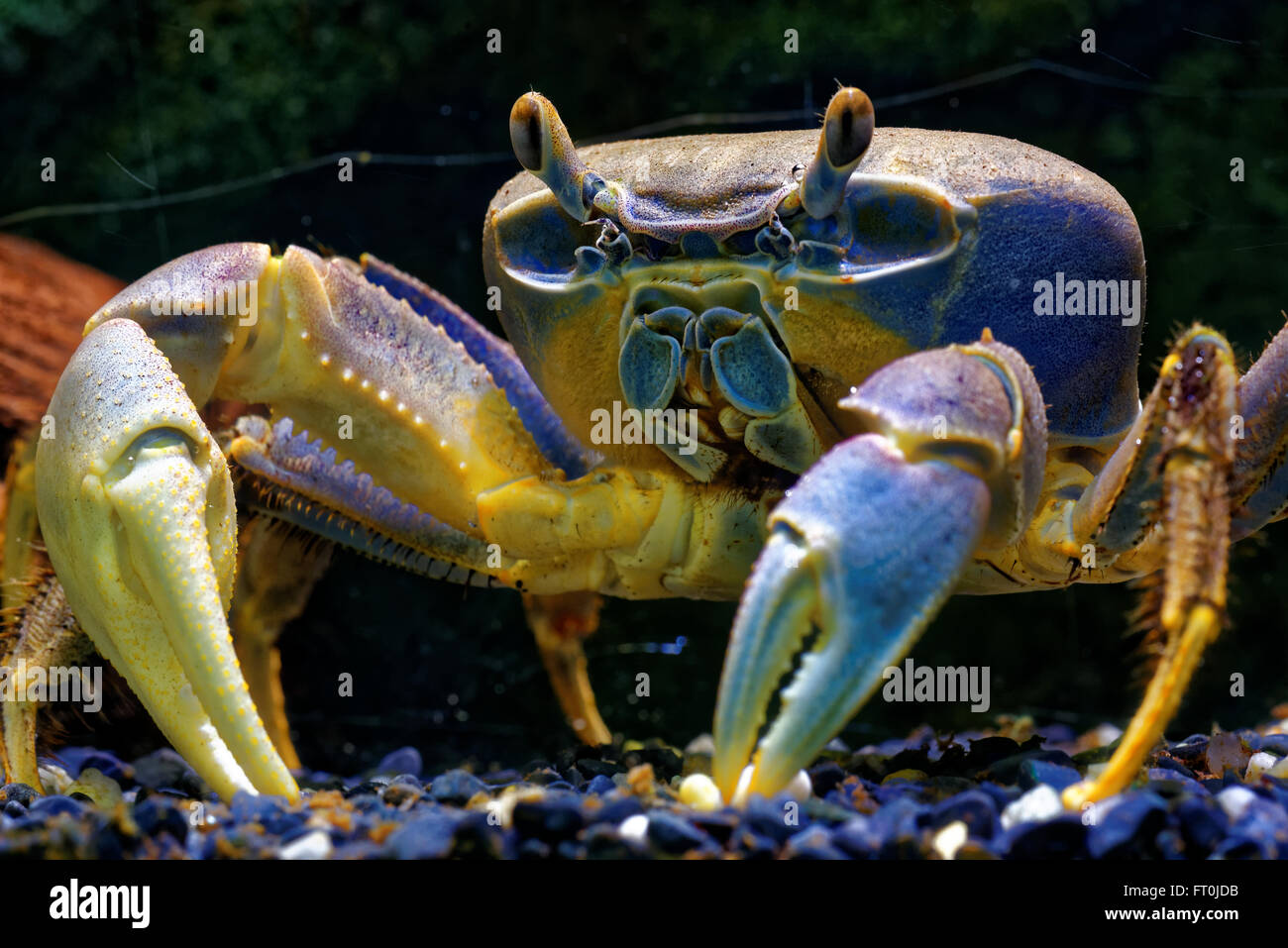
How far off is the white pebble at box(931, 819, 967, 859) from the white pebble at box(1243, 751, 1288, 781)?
0.90 m

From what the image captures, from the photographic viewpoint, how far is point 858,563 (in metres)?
1.40

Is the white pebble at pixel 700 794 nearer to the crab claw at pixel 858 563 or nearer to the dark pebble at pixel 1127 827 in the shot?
the crab claw at pixel 858 563

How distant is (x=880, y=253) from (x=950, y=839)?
1090mm

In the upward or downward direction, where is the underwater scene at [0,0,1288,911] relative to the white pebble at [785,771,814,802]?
upward

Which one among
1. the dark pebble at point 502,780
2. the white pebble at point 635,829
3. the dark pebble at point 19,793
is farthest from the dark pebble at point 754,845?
the dark pebble at point 19,793

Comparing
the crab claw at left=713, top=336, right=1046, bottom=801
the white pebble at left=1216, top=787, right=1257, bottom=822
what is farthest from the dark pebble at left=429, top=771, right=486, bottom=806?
the white pebble at left=1216, top=787, right=1257, bottom=822

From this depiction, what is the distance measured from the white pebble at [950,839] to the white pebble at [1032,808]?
86 mm

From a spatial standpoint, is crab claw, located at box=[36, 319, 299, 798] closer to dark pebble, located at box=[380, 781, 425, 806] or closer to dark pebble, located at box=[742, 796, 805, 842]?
dark pebble, located at box=[380, 781, 425, 806]

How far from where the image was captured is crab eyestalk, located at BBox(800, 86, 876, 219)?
184 cm

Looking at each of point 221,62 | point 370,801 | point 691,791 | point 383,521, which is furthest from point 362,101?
point 691,791

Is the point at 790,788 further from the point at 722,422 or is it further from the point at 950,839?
the point at 722,422

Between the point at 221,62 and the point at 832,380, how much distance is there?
207 cm
